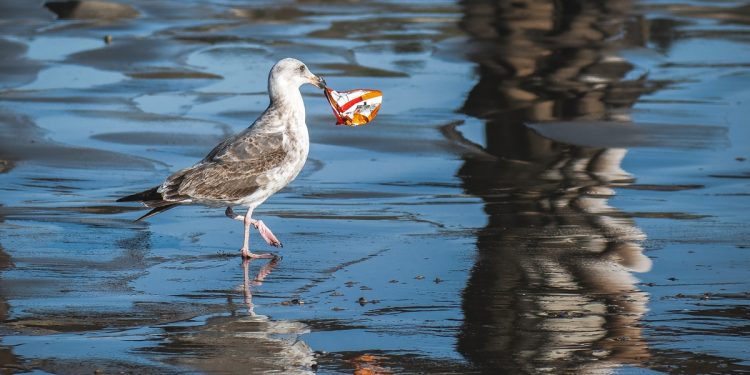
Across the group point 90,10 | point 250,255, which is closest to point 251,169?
point 250,255

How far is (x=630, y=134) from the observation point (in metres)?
13.7

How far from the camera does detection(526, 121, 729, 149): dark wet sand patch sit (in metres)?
13.2

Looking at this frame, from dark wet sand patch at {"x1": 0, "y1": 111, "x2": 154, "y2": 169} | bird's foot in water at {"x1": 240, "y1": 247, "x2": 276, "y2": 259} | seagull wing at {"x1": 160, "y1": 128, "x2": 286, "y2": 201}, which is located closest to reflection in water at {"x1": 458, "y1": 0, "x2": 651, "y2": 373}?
bird's foot in water at {"x1": 240, "y1": 247, "x2": 276, "y2": 259}

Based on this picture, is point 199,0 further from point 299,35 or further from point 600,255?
point 600,255

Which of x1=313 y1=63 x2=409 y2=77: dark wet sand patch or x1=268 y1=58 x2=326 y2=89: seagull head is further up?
x1=268 y1=58 x2=326 y2=89: seagull head

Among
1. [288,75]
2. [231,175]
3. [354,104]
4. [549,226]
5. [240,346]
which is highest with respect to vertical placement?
[288,75]

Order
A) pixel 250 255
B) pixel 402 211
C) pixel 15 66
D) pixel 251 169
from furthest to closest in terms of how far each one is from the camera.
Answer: pixel 15 66 → pixel 402 211 → pixel 251 169 → pixel 250 255

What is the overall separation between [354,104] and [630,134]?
464 cm

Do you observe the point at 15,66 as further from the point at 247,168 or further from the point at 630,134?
the point at 247,168

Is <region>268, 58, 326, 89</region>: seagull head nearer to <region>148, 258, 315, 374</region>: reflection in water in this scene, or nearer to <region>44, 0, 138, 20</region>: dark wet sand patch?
<region>148, 258, 315, 374</region>: reflection in water

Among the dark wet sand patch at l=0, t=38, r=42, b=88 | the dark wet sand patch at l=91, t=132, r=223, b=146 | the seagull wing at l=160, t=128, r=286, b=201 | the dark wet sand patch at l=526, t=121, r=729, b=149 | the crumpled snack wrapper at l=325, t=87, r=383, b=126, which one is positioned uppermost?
the crumpled snack wrapper at l=325, t=87, r=383, b=126

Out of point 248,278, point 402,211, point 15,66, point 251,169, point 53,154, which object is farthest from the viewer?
point 15,66

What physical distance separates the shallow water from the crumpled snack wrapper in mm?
791

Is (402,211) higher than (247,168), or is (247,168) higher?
(247,168)
